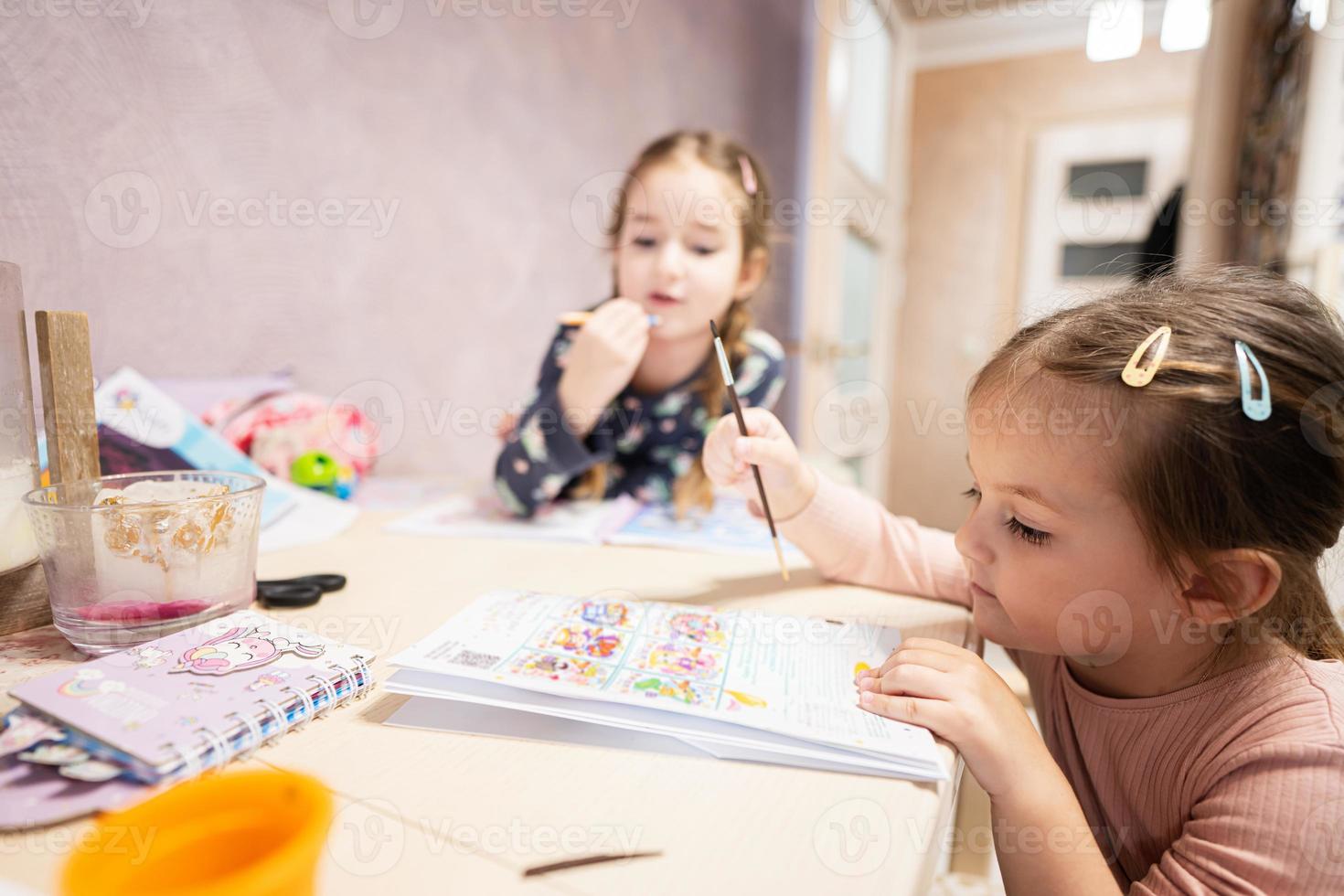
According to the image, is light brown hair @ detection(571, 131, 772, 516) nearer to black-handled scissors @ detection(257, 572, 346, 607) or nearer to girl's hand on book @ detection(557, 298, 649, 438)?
girl's hand on book @ detection(557, 298, 649, 438)

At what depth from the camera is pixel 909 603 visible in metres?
0.65

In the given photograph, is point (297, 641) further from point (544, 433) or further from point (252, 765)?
point (544, 433)

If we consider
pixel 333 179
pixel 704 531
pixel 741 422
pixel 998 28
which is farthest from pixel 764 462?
pixel 998 28

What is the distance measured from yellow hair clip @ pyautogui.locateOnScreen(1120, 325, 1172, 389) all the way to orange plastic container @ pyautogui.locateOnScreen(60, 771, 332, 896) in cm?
50

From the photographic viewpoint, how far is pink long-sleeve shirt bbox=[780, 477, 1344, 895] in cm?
39

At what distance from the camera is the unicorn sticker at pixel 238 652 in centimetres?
42

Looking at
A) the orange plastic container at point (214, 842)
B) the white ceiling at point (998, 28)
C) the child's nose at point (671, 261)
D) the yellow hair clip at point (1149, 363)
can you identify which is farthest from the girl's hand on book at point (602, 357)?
the white ceiling at point (998, 28)

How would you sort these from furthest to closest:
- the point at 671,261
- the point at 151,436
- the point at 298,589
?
1. the point at 671,261
2. the point at 151,436
3. the point at 298,589

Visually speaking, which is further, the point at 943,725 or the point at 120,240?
the point at 120,240

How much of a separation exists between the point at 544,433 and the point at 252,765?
24.1 inches

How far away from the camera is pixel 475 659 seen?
0.45 m

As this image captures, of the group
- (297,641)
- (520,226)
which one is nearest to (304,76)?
(520,226)

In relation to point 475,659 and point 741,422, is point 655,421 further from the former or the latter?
point 475,659

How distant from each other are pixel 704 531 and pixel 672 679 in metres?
0.44
